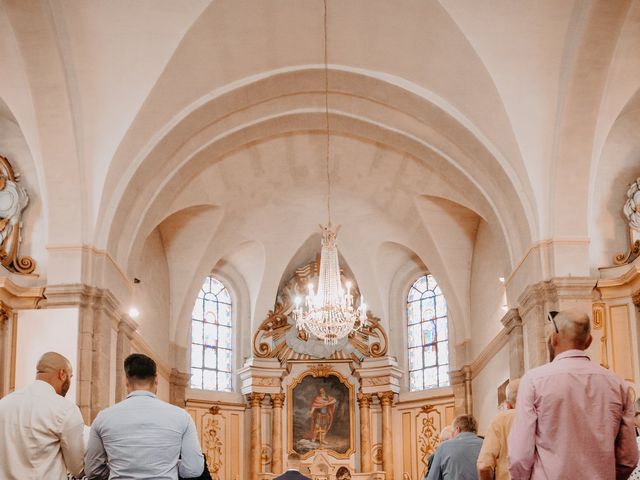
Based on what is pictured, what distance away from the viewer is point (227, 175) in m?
18.2

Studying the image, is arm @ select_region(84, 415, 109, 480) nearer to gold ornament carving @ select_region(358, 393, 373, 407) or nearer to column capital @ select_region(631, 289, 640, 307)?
column capital @ select_region(631, 289, 640, 307)

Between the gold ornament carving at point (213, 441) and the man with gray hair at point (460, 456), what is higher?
the gold ornament carving at point (213, 441)

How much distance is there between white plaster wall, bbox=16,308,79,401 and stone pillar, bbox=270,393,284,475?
784 cm

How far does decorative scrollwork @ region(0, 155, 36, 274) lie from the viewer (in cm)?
1416

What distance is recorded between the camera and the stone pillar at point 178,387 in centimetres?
2006

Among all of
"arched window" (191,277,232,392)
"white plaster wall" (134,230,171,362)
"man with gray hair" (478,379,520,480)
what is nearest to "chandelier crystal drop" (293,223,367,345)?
"white plaster wall" (134,230,171,362)

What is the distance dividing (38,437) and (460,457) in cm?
308

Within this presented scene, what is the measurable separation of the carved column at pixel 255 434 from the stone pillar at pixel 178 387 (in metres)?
1.46

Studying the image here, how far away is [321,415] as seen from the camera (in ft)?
70.2

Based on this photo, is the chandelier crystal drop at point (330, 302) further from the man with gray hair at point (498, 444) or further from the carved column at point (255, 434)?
the man with gray hair at point (498, 444)

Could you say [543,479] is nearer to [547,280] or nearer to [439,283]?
[547,280]

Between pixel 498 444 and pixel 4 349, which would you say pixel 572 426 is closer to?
pixel 498 444

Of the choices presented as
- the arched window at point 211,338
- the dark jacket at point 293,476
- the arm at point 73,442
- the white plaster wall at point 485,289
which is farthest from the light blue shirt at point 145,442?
the arched window at point 211,338

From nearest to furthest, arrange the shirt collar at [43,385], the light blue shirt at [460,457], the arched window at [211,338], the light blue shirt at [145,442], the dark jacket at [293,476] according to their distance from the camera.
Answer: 1. the light blue shirt at [145,442]
2. the shirt collar at [43,385]
3. the light blue shirt at [460,457]
4. the dark jacket at [293,476]
5. the arched window at [211,338]
